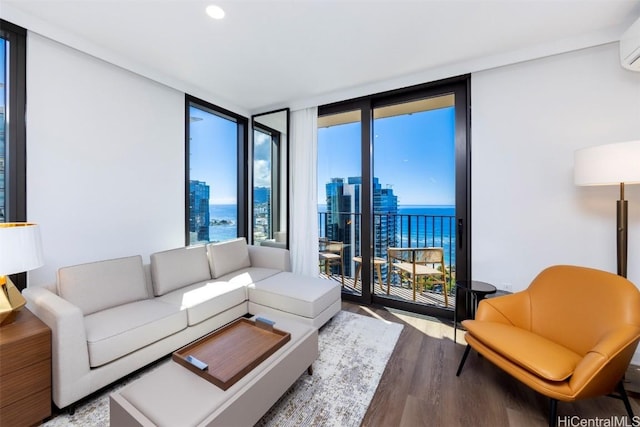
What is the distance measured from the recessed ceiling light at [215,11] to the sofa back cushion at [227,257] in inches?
87.7

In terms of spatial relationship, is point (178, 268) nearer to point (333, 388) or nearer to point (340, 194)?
point (333, 388)

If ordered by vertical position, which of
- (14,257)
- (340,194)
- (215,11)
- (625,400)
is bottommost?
(625,400)

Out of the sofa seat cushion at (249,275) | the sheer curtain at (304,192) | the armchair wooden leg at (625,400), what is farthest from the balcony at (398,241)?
the armchair wooden leg at (625,400)

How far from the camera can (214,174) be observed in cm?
373

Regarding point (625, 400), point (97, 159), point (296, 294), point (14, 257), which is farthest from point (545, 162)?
point (97, 159)

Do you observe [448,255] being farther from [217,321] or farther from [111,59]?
[111,59]

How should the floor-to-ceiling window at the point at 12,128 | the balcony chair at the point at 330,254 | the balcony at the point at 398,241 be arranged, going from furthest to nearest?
the balcony chair at the point at 330,254, the balcony at the point at 398,241, the floor-to-ceiling window at the point at 12,128

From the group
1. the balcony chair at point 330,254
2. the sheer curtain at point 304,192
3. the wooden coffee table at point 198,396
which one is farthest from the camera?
the balcony chair at point 330,254

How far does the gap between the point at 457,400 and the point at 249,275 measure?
7.40 feet

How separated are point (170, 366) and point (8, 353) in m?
0.79

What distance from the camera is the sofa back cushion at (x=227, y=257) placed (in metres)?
3.00

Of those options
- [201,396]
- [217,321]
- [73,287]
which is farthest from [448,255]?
[73,287]

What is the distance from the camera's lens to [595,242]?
7.23ft

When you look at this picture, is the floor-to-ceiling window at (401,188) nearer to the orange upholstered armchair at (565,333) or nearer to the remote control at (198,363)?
the orange upholstered armchair at (565,333)
